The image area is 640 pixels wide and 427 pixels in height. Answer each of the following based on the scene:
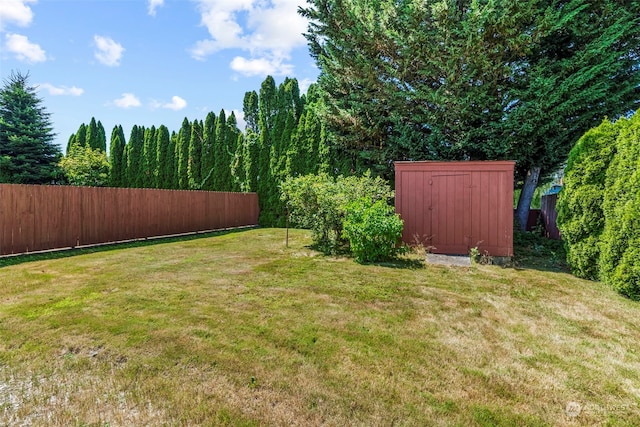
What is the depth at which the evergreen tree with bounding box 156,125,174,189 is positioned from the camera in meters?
16.9

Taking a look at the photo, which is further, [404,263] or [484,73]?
[484,73]

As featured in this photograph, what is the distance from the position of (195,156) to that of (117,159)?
6770mm

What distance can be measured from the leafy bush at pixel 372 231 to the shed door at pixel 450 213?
3.79 ft

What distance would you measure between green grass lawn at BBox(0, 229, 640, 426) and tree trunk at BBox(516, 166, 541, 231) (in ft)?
15.7

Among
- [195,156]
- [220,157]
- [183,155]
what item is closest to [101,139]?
[183,155]

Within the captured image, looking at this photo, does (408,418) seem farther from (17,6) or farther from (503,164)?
(17,6)

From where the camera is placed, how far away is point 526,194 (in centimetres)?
880

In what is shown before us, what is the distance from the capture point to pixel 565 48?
742 cm

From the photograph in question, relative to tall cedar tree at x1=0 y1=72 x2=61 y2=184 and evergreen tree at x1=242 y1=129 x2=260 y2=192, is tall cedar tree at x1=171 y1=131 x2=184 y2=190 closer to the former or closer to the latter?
tall cedar tree at x1=0 y1=72 x2=61 y2=184

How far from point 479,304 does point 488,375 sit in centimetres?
165

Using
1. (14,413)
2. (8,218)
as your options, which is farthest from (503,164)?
(8,218)

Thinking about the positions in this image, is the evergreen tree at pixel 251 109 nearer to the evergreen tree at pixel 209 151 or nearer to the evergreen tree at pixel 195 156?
the evergreen tree at pixel 209 151

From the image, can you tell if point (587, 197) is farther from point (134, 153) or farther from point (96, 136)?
point (96, 136)

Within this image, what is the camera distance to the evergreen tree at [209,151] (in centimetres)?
1509
